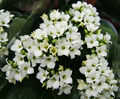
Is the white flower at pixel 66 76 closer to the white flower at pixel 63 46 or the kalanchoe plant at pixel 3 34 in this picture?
the white flower at pixel 63 46

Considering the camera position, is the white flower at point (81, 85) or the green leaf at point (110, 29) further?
the green leaf at point (110, 29)

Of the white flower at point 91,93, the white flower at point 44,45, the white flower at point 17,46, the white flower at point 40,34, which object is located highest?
the white flower at point 40,34

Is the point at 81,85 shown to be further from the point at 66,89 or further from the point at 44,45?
the point at 44,45

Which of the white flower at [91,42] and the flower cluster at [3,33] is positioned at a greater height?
the flower cluster at [3,33]

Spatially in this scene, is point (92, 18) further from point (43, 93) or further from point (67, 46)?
point (43, 93)

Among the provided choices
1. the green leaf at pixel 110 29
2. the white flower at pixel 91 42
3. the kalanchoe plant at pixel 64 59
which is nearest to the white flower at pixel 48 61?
the kalanchoe plant at pixel 64 59

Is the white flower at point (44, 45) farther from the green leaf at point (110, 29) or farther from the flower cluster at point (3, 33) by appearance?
the green leaf at point (110, 29)

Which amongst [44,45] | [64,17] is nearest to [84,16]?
[64,17]

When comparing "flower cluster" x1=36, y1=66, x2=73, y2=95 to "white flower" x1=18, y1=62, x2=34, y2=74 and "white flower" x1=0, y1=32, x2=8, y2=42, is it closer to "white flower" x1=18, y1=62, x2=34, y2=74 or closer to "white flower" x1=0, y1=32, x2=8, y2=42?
"white flower" x1=18, y1=62, x2=34, y2=74
